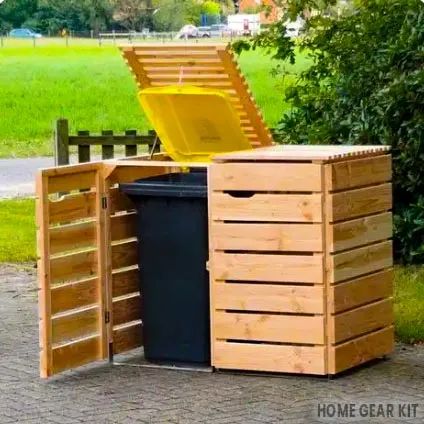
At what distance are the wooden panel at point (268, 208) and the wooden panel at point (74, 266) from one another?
845 millimetres

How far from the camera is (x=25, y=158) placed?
22.9 meters

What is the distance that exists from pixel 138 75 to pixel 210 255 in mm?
1367

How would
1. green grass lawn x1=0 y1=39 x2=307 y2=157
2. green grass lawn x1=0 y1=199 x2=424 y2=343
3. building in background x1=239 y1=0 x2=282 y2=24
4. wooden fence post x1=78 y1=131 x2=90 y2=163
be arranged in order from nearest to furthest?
green grass lawn x1=0 y1=199 x2=424 y2=343, building in background x1=239 y1=0 x2=282 y2=24, wooden fence post x1=78 y1=131 x2=90 y2=163, green grass lawn x1=0 y1=39 x2=307 y2=157

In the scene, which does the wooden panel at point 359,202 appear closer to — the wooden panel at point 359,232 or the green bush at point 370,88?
the wooden panel at point 359,232

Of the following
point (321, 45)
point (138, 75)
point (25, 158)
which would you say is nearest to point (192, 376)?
point (138, 75)

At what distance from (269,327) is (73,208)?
1299mm

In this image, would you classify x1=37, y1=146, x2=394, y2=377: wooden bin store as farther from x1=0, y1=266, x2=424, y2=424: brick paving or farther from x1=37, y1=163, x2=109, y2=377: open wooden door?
x1=0, y1=266, x2=424, y2=424: brick paving

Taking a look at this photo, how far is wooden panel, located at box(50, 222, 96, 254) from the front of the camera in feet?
24.0

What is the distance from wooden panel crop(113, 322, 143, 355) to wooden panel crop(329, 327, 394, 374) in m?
1.35

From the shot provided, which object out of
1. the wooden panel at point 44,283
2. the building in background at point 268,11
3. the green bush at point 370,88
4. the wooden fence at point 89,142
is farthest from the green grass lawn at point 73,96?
the wooden panel at point 44,283

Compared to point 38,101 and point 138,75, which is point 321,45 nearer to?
point 138,75

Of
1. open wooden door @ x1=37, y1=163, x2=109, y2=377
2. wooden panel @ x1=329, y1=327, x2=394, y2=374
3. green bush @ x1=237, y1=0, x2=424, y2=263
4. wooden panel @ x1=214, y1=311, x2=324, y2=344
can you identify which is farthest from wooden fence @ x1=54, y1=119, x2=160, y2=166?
wooden panel @ x1=214, y1=311, x2=324, y2=344

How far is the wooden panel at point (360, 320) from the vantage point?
704 centimetres

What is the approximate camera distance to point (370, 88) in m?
10.7
